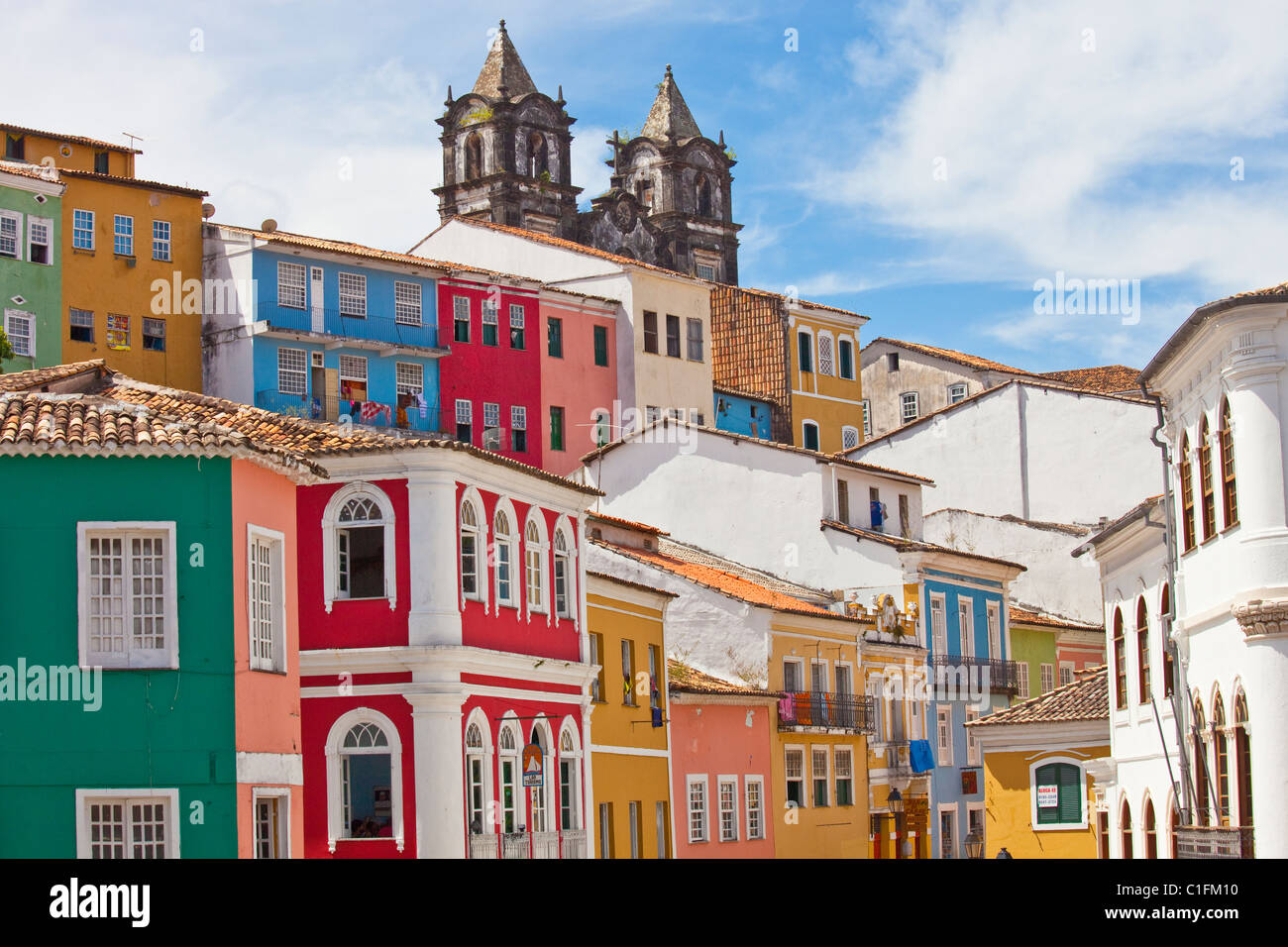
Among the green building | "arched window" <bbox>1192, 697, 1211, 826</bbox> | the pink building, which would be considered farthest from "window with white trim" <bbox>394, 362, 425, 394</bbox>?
"arched window" <bbox>1192, 697, 1211, 826</bbox>

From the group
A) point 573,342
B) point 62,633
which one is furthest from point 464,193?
point 62,633

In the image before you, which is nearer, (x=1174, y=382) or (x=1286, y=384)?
(x=1286, y=384)

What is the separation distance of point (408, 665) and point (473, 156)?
79.3 metres

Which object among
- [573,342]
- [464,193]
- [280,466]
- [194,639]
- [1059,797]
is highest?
[464,193]

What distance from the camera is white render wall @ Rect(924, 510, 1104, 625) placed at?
220 ft

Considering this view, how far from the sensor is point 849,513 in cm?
6019

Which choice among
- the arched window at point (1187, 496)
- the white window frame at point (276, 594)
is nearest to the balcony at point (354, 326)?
the white window frame at point (276, 594)

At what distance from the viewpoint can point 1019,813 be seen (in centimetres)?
4722

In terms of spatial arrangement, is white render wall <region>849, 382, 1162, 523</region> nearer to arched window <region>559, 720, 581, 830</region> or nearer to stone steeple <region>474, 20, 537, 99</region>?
arched window <region>559, 720, 581, 830</region>

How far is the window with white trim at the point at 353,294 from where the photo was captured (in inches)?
2418

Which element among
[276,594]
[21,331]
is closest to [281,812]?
[276,594]
